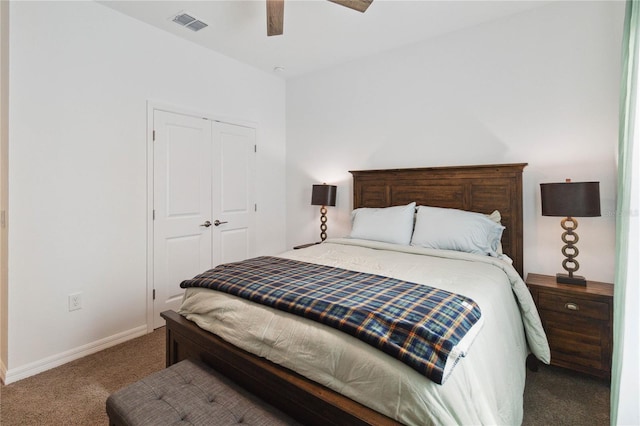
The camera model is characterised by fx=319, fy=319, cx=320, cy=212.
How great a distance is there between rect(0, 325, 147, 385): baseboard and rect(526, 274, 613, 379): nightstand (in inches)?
128

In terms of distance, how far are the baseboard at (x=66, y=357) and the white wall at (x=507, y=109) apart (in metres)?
2.31

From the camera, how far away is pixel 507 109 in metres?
2.72

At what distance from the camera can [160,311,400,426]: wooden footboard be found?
3.63 ft

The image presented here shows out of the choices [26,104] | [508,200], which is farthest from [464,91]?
[26,104]

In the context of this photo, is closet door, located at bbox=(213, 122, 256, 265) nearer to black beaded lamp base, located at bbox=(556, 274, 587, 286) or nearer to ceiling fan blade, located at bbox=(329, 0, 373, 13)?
ceiling fan blade, located at bbox=(329, 0, 373, 13)

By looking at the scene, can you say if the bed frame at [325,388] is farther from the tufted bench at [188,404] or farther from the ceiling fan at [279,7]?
the ceiling fan at [279,7]

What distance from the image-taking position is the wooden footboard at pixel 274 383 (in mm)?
1106

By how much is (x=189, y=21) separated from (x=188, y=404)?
2964 millimetres

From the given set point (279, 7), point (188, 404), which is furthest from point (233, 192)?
point (188, 404)

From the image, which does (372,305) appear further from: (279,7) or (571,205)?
(279,7)

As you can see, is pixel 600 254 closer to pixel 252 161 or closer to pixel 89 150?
pixel 252 161

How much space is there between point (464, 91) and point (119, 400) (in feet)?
10.8

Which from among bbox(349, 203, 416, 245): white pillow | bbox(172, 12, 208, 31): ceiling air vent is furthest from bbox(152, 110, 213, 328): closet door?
bbox(349, 203, 416, 245): white pillow

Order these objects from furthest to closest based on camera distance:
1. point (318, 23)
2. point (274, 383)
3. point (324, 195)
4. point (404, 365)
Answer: point (324, 195)
point (318, 23)
point (274, 383)
point (404, 365)
